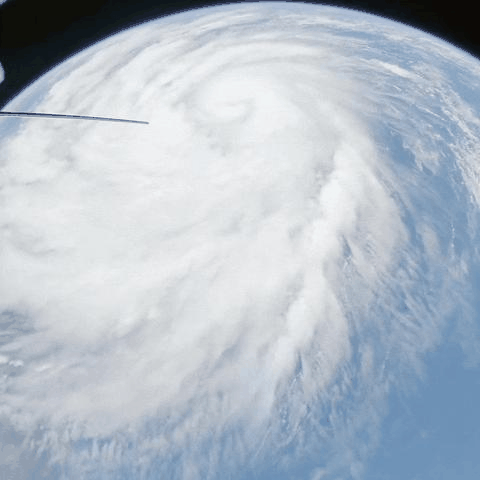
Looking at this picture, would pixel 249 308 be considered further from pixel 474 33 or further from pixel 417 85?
pixel 474 33

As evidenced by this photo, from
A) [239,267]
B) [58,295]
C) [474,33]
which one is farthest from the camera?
[58,295]

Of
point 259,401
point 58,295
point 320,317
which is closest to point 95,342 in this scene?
point 58,295

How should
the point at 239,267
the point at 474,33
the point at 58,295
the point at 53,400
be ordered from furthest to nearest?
1. the point at 53,400
2. the point at 58,295
3. the point at 239,267
4. the point at 474,33

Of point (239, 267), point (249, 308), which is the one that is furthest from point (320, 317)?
point (239, 267)

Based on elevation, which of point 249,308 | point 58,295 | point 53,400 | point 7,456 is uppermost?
point 249,308

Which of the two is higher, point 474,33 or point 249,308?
point 474,33

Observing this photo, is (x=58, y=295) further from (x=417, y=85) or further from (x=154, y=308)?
(x=417, y=85)

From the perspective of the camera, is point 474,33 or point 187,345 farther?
point 187,345
